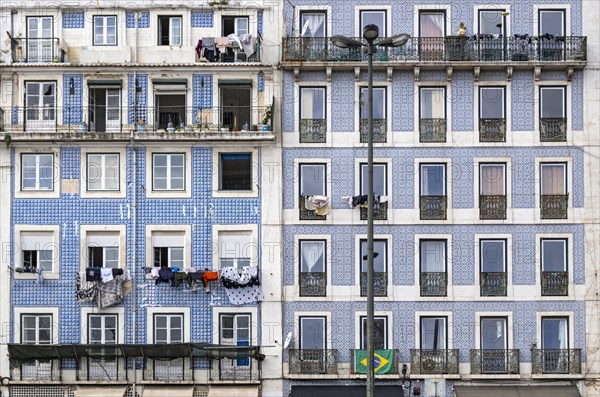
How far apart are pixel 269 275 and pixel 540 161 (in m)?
11.4

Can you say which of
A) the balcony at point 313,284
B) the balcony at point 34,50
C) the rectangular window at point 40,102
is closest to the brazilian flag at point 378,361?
the balcony at point 313,284

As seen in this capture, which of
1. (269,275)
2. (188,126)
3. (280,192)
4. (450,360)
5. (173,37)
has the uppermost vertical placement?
(173,37)

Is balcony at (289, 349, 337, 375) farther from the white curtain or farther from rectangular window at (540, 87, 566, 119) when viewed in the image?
rectangular window at (540, 87, 566, 119)

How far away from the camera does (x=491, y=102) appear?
35625 millimetres

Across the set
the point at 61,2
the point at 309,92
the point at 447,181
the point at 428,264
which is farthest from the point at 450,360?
the point at 61,2

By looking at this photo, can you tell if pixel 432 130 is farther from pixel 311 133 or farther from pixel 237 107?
pixel 237 107

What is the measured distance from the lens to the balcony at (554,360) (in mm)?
34500

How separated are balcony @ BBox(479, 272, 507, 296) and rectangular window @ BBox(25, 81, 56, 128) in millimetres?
17880

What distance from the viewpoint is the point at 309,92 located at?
1409 inches

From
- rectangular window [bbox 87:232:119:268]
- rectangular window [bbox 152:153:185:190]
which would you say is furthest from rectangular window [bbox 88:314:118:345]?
rectangular window [bbox 152:153:185:190]

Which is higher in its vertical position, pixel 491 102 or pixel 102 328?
pixel 491 102

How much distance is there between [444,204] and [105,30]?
15020 mm

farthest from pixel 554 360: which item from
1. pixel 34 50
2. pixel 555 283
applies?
pixel 34 50

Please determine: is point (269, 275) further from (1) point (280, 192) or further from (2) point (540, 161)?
(2) point (540, 161)
